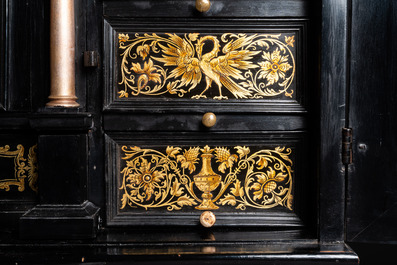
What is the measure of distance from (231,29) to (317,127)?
36cm

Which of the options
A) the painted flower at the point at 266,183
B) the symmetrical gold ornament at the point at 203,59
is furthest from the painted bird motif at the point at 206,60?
the painted flower at the point at 266,183

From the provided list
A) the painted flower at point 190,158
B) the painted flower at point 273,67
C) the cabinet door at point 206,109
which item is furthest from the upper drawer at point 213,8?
the painted flower at point 190,158

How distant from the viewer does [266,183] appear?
1.08 meters

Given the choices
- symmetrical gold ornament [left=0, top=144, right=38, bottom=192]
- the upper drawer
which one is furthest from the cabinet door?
symmetrical gold ornament [left=0, top=144, right=38, bottom=192]

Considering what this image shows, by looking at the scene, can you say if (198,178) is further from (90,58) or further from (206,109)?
(90,58)

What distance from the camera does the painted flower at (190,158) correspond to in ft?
3.53

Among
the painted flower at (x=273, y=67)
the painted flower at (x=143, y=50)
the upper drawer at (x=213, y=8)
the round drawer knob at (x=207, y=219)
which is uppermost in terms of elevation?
the upper drawer at (x=213, y=8)

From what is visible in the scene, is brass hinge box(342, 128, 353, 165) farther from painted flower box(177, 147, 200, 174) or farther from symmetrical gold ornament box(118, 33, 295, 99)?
painted flower box(177, 147, 200, 174)

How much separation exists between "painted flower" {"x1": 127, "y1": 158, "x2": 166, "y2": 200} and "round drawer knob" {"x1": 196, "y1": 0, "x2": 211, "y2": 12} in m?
0.45

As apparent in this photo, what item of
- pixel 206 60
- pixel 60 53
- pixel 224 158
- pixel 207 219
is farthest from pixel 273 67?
pixel 60 53

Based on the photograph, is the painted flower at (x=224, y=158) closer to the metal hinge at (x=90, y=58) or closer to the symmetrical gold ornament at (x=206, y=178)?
the symmetrical gold ornament at (x=206, y=178)

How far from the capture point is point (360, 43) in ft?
3.45

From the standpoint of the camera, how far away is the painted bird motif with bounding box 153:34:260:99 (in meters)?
1.07

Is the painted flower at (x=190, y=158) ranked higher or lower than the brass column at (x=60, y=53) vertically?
lower
